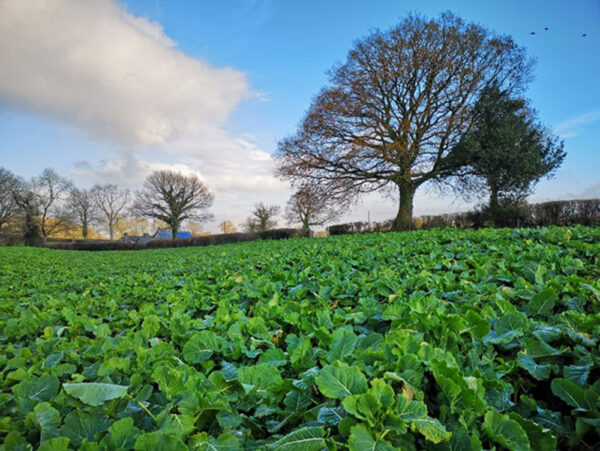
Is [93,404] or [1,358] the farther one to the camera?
[1,358]

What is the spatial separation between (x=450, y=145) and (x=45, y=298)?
17.7 metres

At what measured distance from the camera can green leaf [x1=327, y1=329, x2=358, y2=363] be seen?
3.80 ft

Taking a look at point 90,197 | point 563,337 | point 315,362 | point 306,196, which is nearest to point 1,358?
point 315,362

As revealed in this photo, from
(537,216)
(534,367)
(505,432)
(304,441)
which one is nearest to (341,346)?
(304,441)

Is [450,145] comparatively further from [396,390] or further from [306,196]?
[396,390]

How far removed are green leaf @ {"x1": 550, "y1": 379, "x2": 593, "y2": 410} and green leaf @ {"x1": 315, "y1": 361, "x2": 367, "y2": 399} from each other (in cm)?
75

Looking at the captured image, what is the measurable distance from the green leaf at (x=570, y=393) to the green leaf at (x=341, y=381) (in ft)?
2.47

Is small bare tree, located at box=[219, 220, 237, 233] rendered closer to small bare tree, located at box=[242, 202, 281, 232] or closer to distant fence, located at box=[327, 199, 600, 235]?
small bare tree, located at box=[242, 202, 281, 232]

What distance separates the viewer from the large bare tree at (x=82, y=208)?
47.2 metres

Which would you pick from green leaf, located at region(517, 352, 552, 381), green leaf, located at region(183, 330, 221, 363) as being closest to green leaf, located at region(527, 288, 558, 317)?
green leaf, located at region(517, 352, 552, 381)

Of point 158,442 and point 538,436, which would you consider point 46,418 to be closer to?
point 158,442

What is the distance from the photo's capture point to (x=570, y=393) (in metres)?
1.05

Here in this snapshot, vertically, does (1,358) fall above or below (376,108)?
below

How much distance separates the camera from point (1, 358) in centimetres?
154
